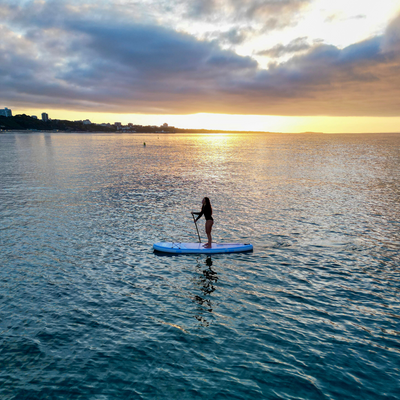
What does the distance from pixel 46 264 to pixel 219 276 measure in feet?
39.6

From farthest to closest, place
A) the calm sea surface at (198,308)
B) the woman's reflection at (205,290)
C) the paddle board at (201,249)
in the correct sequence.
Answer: the paddle board at (201,249), the woman's reflection at (205,290), the calm sea surface at (198,308)

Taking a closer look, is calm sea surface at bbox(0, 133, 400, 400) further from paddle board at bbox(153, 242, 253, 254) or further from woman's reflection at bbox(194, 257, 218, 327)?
paddle board at bbox(153, 242, 253, 254)

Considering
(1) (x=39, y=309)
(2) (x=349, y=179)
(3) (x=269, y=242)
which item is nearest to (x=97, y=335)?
(1) (x=39, y=309)

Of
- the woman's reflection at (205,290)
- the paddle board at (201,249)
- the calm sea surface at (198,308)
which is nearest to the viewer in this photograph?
the calm sea surface at (198,308)

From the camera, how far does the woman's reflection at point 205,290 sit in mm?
14359

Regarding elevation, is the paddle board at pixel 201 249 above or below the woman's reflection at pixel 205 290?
above

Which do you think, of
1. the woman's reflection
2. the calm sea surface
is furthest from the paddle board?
the woman's reflection

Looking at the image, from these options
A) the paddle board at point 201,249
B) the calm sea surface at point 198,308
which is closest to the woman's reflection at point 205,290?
the calm sea surface at point 198,308

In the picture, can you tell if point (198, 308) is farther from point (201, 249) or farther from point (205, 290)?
point (201, 249)

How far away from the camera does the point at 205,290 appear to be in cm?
1686

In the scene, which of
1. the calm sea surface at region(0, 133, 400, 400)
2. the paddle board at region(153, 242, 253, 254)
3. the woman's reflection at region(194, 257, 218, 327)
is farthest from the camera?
the paddle board at region(153, 242, 253, 254)

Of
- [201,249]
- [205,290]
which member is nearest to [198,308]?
[205,290]

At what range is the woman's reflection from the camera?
565 inches

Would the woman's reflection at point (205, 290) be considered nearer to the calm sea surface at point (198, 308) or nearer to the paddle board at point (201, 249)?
the calm sea surface at point (198, 308)
